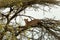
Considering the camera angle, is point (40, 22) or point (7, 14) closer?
point (7, 14)

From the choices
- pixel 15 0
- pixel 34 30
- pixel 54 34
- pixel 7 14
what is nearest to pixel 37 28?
pixel 34 30

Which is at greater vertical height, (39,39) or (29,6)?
(29,6)

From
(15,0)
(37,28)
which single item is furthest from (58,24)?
(15,0)

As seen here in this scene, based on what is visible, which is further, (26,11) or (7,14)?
(26,11)

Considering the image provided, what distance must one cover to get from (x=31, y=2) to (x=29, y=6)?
10 cm

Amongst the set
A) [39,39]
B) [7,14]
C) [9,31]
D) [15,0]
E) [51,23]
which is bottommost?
[39,39]

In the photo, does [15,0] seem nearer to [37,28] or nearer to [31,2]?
[31,2]

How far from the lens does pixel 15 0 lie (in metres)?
2.26

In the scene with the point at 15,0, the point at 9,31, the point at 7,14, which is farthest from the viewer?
the point at 7,14

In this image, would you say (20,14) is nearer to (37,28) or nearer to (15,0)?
(37,28)

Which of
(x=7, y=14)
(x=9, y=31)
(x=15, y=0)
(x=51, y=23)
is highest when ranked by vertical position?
(x=15, y=0)

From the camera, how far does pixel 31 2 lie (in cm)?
322

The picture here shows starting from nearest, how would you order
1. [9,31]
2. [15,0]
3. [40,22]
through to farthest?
[9,31] → [15,0] → [40,22]

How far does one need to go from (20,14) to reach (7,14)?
0.41 meters
